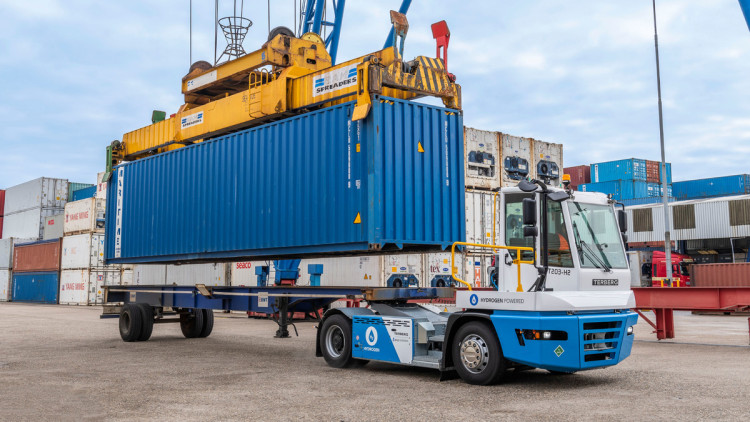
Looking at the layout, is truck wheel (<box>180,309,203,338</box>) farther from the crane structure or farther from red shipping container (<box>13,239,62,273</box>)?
red shipping container (<box>13,239,62,273</box>)

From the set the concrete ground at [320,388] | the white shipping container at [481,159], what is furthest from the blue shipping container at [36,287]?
the white shipping container at [481,159]

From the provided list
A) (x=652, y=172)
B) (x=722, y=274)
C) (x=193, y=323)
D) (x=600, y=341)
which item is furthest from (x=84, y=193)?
(x=652, y=172)

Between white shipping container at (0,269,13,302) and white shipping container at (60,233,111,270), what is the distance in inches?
407

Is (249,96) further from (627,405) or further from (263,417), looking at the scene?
(627,405)

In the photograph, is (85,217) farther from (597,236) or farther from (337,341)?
(597,236)

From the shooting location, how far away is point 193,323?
14875mm

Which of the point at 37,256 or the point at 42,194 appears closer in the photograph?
the point at 37,256

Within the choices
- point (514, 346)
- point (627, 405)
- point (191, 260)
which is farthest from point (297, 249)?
point (627, 405)

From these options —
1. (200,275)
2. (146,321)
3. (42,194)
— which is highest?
(42,194)

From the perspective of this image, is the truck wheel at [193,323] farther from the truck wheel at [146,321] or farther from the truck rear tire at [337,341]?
the truck rear tire at [337,341]

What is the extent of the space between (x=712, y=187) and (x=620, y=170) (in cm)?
785

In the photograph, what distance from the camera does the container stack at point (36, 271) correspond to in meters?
34.2

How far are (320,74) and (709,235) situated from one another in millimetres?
33031

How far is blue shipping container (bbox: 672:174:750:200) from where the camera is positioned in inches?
1881
